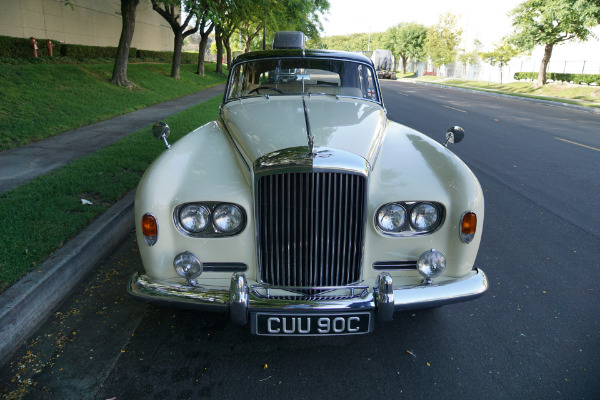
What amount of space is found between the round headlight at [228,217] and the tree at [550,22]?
87.7ft

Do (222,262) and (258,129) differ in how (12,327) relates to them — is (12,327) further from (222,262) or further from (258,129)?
(258,129)

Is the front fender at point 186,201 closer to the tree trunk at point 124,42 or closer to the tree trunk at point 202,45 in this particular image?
the tree trunk at point 124,42

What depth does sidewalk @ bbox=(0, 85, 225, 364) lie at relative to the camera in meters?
2.77

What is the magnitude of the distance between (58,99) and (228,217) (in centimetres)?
1030

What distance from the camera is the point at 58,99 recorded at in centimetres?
1084

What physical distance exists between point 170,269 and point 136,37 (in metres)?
30.1

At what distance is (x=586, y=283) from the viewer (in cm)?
361

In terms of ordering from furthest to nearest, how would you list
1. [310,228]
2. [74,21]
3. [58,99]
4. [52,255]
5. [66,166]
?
1. [74,21]
2. [58,99]
3. [66,166]
4. [52,255]
5. [310,228]

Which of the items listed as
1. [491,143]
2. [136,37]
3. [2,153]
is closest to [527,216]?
[491,143]

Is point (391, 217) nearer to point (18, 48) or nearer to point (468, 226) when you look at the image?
point (468, 226)

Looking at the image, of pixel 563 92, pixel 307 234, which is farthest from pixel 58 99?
pixel 563 92

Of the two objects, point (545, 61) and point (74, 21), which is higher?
point (74, 21)

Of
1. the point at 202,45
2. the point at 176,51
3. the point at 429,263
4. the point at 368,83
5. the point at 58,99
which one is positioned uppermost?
the point at 202,45

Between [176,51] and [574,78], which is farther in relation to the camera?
[574,78]
